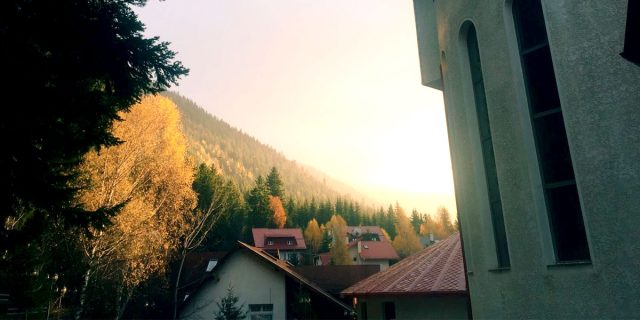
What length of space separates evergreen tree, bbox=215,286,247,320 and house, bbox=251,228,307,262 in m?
38.3

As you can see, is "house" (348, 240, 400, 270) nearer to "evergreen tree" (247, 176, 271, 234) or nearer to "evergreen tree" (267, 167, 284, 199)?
"evergreen tree" (247, 176, 271, 234)

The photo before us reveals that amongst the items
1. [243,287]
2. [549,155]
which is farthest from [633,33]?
[243,287]

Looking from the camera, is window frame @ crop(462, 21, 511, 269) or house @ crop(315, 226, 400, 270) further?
house @ crop(315, 226, 400, 270)

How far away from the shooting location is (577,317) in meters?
5.29

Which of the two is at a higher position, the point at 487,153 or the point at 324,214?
the point at 324,214

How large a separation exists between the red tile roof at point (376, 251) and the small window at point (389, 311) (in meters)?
52.8

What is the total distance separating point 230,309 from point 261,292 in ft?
8.03

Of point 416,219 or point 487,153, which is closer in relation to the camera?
point 487,153

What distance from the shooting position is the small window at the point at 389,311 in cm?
1592

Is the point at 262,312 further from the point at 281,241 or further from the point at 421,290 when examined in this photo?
the point at 281,241

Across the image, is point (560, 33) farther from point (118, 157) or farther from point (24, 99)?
point (118, 157)

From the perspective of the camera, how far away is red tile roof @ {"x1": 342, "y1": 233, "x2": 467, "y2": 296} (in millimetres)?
13328

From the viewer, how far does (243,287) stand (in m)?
23.8

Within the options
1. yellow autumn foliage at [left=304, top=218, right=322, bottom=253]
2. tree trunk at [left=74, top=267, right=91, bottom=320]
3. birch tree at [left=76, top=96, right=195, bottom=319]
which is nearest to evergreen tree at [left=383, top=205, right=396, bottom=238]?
yellow autumn foliage at [left=304, top=218, right=322, bottom=253]
